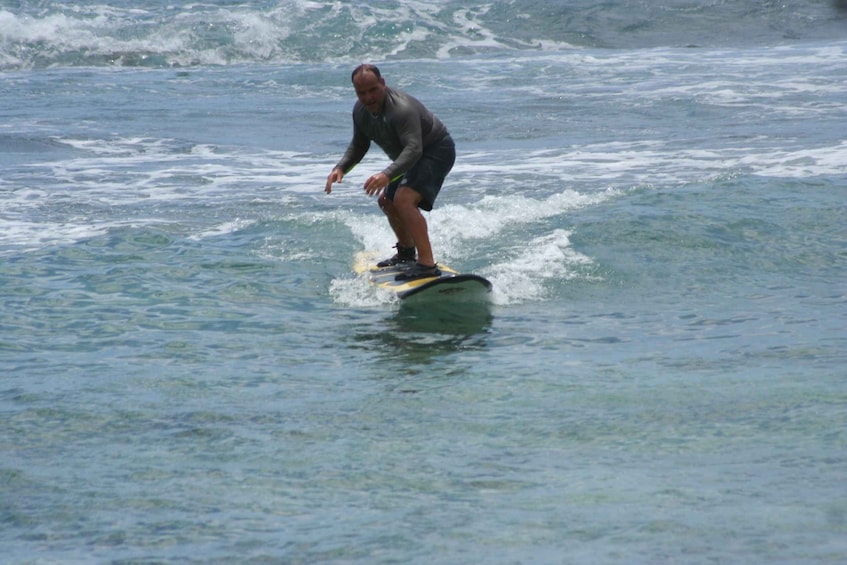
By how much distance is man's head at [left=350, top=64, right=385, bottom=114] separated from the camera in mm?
7781

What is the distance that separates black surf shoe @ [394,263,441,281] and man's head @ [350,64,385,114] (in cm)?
122

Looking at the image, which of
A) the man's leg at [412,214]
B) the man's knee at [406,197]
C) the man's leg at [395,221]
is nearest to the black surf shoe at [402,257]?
the man's leg at [395,221]

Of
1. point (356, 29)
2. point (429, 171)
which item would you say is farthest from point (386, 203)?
point (356, 29)

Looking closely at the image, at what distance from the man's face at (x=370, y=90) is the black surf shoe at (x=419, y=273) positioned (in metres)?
1.20

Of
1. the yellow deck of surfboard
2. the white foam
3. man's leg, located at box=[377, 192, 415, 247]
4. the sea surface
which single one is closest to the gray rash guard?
man's leg, located at box=[377, 192, 415, 247]

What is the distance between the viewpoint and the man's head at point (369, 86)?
778 cm

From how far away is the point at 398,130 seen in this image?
8.08 m

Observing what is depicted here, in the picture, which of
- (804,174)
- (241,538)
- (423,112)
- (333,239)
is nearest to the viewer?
(241,538)

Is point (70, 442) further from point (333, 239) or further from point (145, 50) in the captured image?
point (145, 50)

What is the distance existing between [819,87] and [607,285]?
40.9 feet

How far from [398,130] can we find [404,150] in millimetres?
174

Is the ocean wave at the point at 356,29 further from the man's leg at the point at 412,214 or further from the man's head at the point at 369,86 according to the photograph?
the man's head at the point at 369,86

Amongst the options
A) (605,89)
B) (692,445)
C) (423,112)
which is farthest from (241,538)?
(605,89)

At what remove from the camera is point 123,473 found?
5020mm
